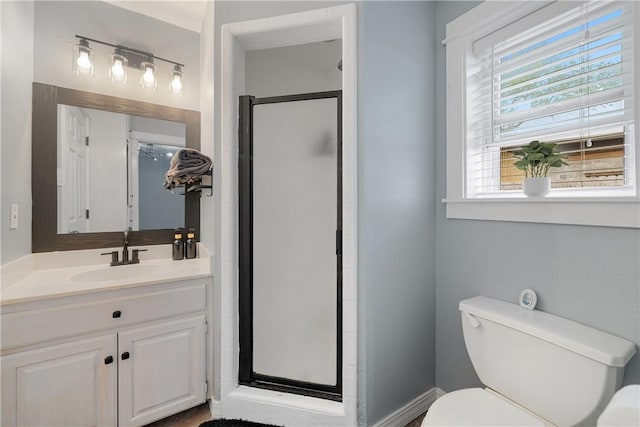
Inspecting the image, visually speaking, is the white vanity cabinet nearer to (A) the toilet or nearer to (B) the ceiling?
(A) the toilet

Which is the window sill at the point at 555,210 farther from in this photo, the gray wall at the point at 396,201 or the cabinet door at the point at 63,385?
the cabinet door at the point at 63,385

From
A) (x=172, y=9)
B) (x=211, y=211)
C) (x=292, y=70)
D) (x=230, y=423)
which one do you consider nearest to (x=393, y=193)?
(x=211, y=211)

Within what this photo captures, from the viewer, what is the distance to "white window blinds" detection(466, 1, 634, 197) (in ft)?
3.58

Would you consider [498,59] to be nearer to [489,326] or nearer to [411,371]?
[489,326]

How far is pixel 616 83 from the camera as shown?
1092 millimetres

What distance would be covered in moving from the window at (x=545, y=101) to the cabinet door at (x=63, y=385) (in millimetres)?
1899

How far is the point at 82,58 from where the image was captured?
1.74 m

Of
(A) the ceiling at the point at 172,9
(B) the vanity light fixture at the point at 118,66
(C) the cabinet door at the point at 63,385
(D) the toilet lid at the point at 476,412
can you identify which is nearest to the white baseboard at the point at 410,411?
(D) the toilet lid at the point at 476,412

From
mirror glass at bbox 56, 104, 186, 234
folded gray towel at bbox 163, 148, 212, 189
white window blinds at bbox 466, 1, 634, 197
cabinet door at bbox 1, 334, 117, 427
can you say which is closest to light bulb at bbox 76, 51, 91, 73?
mirror glass at bbox 56, 104, 186, 234

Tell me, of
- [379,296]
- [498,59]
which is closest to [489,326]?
[379,296]

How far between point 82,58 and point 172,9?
2.05 ft

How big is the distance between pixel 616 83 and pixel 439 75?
76cm

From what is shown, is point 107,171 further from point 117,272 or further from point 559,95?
point 559,95

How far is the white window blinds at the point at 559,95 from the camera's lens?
43.0 inches
